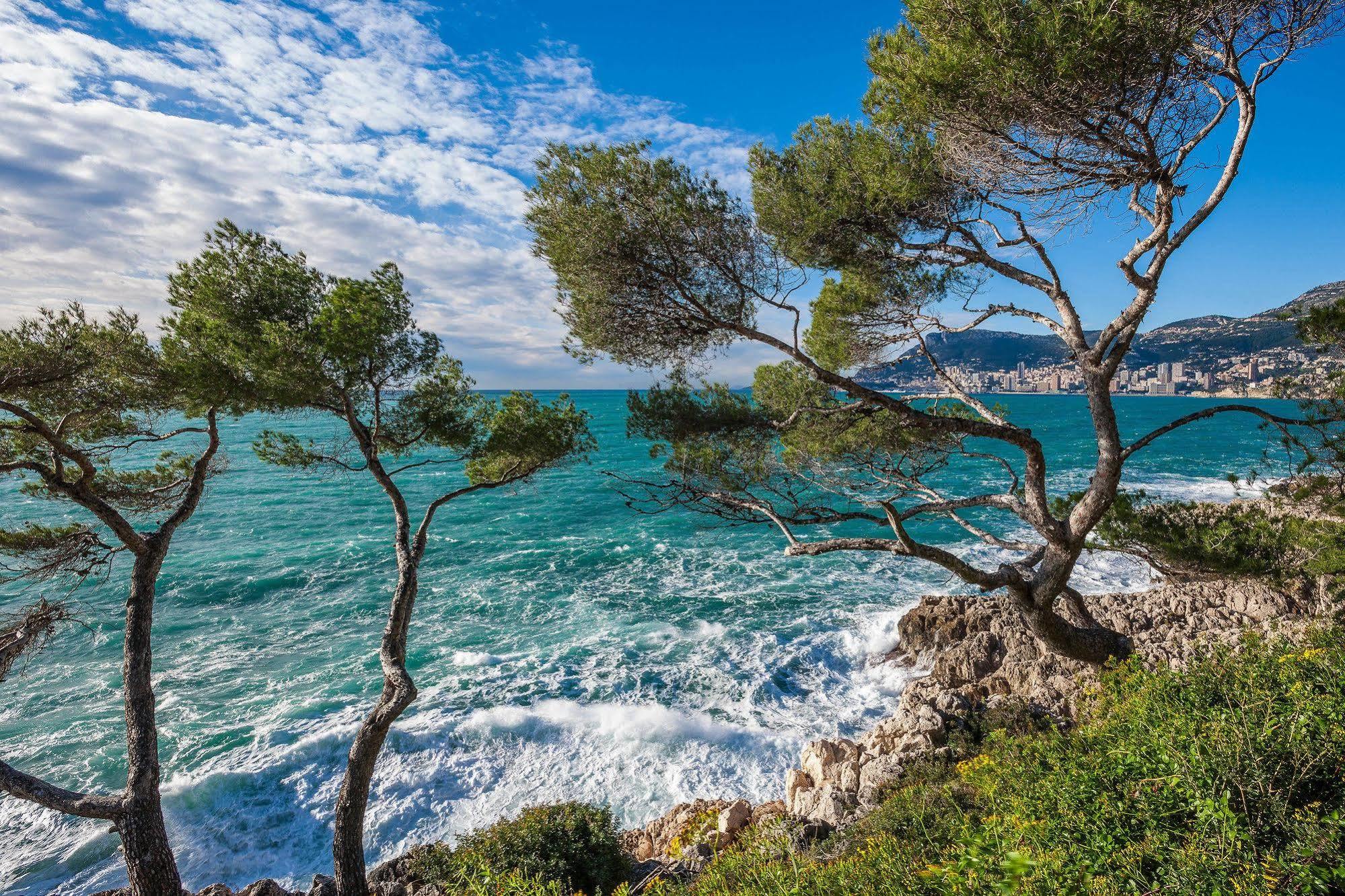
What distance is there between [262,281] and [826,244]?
6642 mm

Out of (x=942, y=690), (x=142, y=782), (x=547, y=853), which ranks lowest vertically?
(x=942, y=690)

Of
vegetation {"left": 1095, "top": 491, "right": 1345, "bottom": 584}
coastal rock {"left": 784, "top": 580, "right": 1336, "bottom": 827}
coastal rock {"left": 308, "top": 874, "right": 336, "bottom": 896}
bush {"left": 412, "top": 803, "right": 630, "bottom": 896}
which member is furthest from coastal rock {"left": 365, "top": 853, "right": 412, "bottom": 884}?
vegetation {"left": 1095, "top": 491, "right": 1345, "bottom": 584}

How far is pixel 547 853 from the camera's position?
6051mm

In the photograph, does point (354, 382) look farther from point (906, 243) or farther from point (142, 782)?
point (906, 243)

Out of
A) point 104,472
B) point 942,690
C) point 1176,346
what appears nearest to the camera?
point 104,472

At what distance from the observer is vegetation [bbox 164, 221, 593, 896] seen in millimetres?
6555

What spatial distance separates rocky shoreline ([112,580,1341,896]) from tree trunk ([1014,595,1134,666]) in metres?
0.36

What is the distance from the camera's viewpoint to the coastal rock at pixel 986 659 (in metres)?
7.22

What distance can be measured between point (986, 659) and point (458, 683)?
1038cm

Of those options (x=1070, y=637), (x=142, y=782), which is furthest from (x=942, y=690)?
(x=142, y=782)

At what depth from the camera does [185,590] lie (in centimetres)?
1802

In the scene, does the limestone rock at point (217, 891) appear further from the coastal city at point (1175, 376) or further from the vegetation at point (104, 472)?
the coastal city at point (1175, 376)

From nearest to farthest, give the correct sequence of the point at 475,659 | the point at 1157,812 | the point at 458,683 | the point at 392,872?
the point at 1157,812 → the point at 392,872 → the point at 458,683 → the point at 475,659

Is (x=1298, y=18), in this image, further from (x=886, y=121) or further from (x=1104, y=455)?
(x=1104, y=455)
